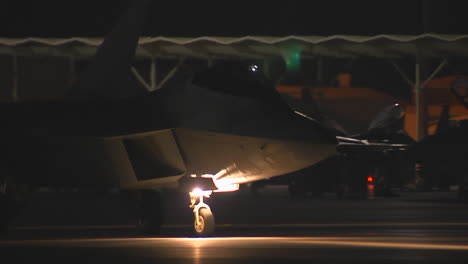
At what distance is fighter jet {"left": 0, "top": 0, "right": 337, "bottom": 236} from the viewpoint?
13.5 meters

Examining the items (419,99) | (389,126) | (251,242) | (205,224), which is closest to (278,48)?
(419,99)

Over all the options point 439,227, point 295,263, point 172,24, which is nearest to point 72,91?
point 439,227

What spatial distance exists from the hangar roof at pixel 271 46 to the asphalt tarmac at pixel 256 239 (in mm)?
17010

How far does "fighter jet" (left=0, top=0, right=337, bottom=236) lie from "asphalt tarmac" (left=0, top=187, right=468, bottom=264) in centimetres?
79

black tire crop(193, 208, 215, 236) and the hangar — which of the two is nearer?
black tire crop(193, 208, 215, 236)

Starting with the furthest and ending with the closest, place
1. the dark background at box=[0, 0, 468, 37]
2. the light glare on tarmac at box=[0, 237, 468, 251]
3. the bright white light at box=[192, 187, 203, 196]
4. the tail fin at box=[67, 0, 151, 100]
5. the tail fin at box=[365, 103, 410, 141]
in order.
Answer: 1. the dark background at box=[0, 0, 468, 37]
2. the tail fin at box=[365, 103, 410, 141]
3. the tail fin at box=[67, 0, 151, 100]
4. the bright white light at box=[192, 187, 203, 196]
5. the light glare on tarmac at box=[0, 237, 468, 251]

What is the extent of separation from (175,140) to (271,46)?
95.5 ft

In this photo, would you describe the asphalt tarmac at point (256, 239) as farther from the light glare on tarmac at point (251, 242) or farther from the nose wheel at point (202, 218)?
the nose wheel at point (202, 218)

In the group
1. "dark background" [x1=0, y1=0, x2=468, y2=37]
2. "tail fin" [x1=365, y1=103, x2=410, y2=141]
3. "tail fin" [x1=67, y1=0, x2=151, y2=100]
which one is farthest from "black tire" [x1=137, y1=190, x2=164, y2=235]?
"dark background" [x1=0, y1=0, x2=468, y2=37]

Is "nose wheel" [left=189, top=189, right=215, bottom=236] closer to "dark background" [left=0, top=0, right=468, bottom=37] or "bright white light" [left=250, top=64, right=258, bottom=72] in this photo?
"bright white light" [left=250, top=64, right=258, bottom=72]

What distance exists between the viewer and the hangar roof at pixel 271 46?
40625mm

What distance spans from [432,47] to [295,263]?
3256cm

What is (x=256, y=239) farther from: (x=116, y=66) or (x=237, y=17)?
(x=237, y=17)

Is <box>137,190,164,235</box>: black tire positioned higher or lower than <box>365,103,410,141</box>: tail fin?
lower
